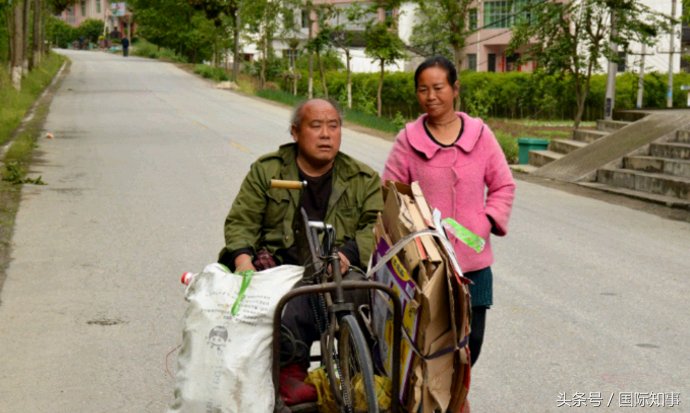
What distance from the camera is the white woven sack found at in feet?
15.0

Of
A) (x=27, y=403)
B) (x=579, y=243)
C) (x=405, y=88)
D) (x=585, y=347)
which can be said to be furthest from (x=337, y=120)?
(x=405, y=88)

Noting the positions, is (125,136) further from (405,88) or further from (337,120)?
(405,88)

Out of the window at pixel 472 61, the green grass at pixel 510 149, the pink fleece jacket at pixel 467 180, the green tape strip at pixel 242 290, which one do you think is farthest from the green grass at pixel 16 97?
the window at pixel 472 61

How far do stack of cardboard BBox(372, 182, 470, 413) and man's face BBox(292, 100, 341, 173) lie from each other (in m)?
0.65

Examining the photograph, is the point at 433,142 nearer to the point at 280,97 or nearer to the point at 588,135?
the point at 588,135

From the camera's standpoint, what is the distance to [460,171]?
16.6ft

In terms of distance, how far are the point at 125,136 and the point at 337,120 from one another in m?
19.3

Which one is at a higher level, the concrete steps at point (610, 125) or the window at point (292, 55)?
Answer: the window at point (292, 55)

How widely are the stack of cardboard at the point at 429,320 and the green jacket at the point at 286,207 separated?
0.53 meters

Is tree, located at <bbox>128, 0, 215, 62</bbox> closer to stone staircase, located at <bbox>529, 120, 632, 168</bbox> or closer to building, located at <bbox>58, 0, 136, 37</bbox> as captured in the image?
building, located at <bbox>58, 0, 136, 37</bbox>

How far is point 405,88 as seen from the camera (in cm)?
4516

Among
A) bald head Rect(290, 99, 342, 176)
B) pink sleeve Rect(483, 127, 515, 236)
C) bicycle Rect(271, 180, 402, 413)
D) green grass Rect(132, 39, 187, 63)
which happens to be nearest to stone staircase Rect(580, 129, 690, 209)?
pink sleeve Rect(483, 127, 515, 236)

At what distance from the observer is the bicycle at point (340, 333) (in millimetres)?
4430

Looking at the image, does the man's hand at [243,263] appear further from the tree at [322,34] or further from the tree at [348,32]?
the tree at [322,34]
